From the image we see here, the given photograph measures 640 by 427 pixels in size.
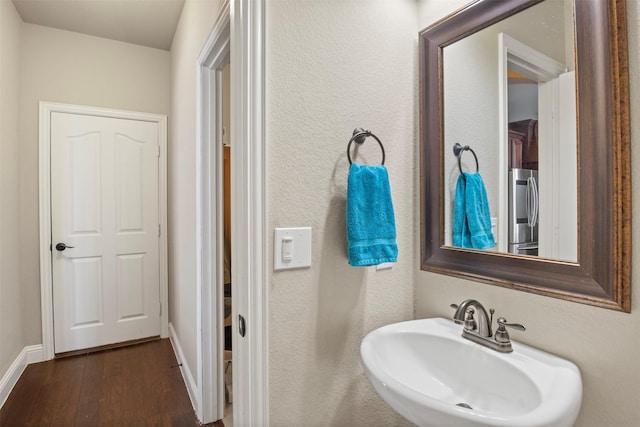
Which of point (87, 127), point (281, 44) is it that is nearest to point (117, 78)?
point (87, 127)

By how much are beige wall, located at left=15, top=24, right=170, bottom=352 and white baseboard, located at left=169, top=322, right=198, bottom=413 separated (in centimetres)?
98

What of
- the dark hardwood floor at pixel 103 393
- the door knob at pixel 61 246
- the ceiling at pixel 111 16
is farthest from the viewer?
the door knob at pixel 61 246

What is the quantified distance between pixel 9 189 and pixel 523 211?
3.07 meters

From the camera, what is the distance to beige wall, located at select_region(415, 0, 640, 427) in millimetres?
746

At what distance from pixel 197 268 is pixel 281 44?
131cm

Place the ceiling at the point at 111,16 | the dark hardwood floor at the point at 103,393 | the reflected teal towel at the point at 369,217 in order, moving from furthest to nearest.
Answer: the ceiling at the point at 111,16 < the dark hardwood floor at the point at 103,393 < the reflected teal towel at the point at 369,217

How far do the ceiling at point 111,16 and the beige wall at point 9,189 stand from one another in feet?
0.53

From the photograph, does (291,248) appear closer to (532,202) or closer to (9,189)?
(532,202)

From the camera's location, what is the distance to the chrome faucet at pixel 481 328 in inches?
36.0

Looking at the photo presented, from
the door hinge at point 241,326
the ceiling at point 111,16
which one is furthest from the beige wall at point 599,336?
the ceiling at point 111,16

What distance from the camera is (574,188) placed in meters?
0.86

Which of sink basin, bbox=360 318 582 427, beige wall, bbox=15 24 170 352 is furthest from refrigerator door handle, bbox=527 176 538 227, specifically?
beige wall, bbox=15 24 170 352

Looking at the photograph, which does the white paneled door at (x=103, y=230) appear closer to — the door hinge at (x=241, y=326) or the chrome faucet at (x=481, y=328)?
the door hinge at (x=241, y=326)

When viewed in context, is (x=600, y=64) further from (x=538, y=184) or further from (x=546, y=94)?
(x=538, y=184)
